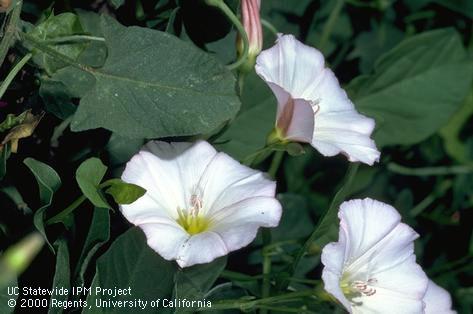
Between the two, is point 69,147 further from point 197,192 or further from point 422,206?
point 422,206

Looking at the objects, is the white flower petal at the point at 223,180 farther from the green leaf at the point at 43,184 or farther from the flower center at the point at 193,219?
the green leaf at the point at 43,184

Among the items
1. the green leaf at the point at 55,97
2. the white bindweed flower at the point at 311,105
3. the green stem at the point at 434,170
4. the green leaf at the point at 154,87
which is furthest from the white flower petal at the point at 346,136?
the green stem at the point at 434,170

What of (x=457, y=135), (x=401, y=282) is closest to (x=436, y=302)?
(x=401, y=282)

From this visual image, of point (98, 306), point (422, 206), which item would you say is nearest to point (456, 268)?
point (422, 206)

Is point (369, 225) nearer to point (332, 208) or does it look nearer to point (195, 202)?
point (332, 208)

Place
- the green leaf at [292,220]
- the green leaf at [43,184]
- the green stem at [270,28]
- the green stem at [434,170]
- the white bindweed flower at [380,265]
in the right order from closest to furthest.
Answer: the green leaf at [43,184] < the white bindweed flower at [380,265] < the green stem at [270,28] < the green leaf at [292,220] < the green stem at [434,170]

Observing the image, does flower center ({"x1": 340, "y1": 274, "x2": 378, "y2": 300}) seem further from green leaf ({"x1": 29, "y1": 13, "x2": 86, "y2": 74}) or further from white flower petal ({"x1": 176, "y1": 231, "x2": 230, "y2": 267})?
green leaf ({"x1": 29, "y1": 13, "x2": 86, "y2": 74})

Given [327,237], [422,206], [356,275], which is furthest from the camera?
[422,206]
